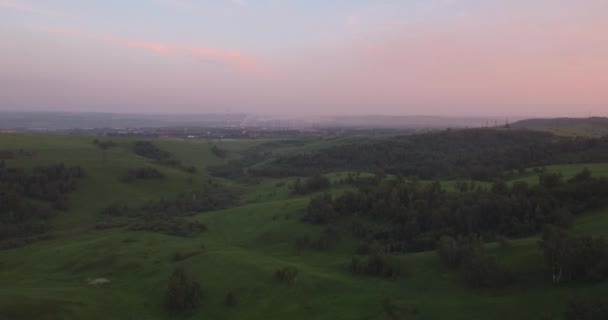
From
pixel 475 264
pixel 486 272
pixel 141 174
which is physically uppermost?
pixel 141 174

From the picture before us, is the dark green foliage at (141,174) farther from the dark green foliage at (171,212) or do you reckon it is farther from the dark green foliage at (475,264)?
the dark green foliage at (475,264)

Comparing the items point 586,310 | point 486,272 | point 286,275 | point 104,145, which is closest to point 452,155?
point 486,272

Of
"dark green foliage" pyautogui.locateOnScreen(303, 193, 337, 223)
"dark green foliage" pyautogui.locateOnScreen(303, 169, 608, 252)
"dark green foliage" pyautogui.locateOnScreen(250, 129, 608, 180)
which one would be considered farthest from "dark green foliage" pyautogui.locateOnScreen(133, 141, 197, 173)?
"dark green foliage" pyautogui.locateOnScreen(303, 169, 608, 252)

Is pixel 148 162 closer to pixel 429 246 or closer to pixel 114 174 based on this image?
pixel 114 174

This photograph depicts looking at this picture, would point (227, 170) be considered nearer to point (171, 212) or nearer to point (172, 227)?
point (171, 212)

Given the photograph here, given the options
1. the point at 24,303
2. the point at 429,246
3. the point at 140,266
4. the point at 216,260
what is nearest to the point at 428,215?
the point at 429,246

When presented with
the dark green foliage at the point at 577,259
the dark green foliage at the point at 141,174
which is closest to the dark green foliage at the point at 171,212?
the dark green foliage at the point at 141,174
